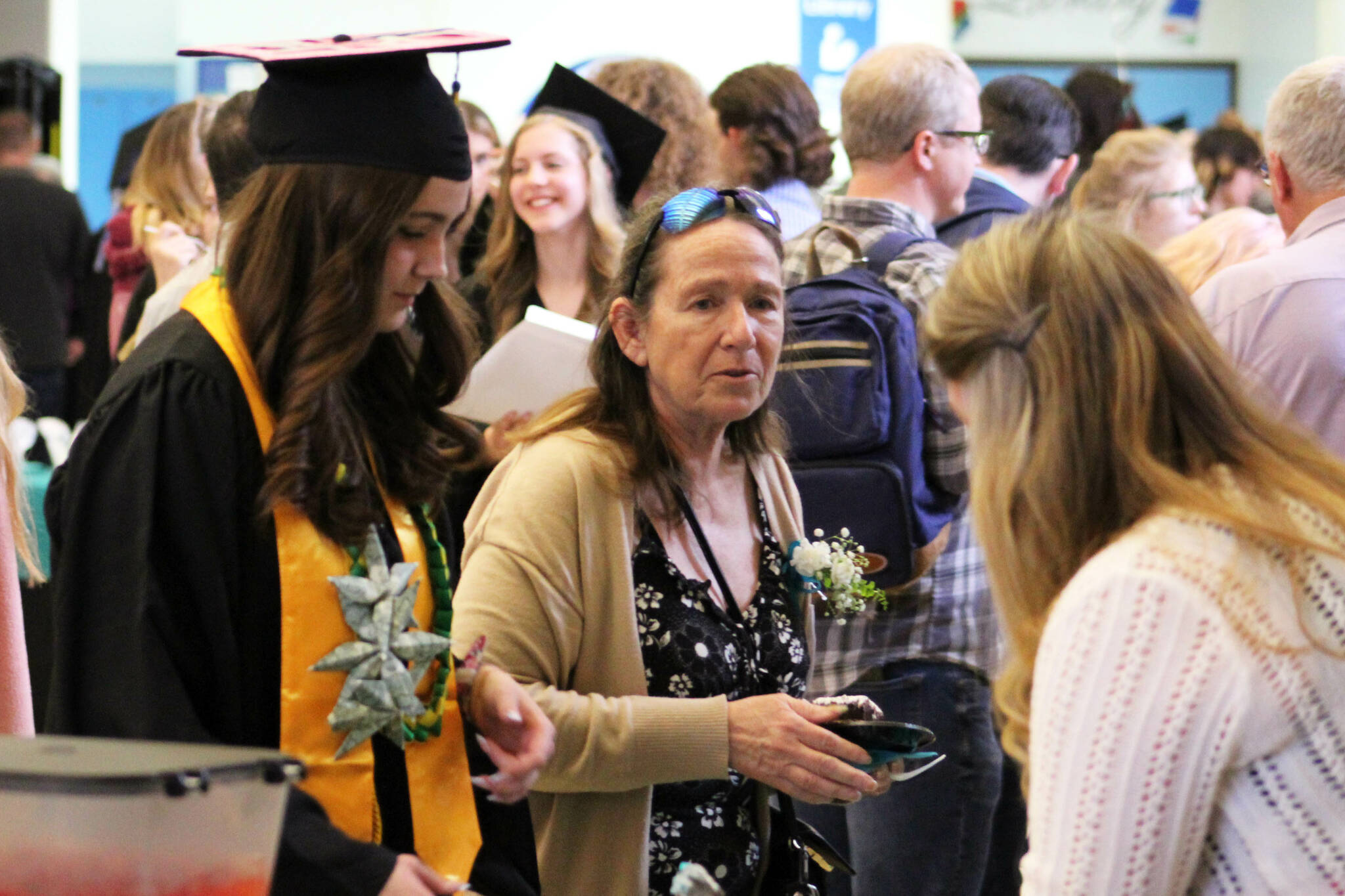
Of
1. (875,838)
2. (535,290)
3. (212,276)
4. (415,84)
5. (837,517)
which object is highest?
(415,84)

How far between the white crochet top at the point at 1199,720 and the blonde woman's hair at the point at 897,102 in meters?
Answer: 2.07

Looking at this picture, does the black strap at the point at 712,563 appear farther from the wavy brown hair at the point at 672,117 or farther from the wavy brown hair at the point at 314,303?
the wavy brown hair at the point at 672,117

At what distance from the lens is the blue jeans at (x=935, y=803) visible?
2.77 metres


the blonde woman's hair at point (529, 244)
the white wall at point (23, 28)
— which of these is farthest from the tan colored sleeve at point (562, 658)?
the white wall at point (23, 28)

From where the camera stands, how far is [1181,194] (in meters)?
4.74

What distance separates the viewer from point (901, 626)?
2.86 m

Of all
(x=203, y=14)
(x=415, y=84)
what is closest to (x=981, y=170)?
(x=415, y=84)

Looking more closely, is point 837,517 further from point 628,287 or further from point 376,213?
point 376,213

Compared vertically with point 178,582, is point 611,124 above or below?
above

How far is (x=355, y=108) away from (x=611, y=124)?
2.41 meters

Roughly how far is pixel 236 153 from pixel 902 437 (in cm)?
131

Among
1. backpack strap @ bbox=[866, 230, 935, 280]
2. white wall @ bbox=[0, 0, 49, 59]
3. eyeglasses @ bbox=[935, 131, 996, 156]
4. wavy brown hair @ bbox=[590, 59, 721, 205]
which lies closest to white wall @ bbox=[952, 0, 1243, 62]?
white wall @ bbox=[0, 0, 49, 59]

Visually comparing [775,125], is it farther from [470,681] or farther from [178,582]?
[178,582]

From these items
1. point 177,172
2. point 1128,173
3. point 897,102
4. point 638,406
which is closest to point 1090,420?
point 638,406
